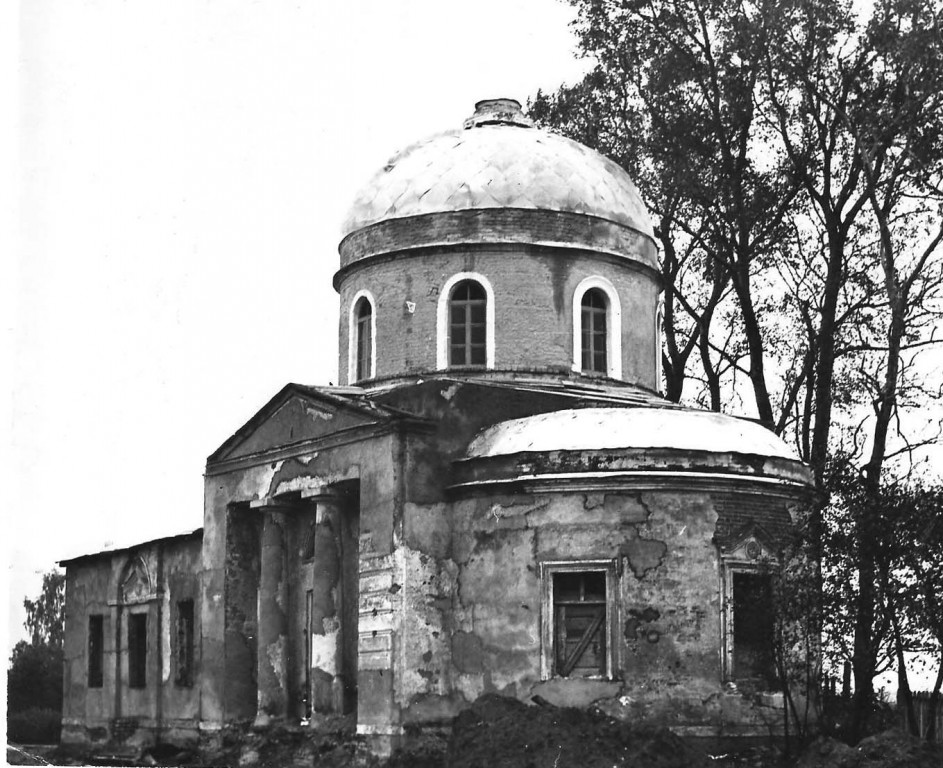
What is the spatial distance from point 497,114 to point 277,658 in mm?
8246

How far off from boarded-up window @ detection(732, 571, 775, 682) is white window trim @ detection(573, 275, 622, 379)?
4129mm

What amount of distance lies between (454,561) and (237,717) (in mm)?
4523

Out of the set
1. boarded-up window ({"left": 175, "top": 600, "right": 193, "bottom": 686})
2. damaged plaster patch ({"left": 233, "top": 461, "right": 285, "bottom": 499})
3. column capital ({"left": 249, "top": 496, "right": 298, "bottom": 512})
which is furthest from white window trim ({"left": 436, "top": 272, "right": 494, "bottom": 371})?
boarded-up window ({"left": 175, "top": 600, "right": 193, "bottom": 686})

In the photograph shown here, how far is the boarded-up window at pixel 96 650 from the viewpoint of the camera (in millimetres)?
25375

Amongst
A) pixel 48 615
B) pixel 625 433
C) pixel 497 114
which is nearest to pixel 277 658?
pixel 625 433

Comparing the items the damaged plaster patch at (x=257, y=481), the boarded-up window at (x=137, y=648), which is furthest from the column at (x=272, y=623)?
the boarded-up window at (x=137, y=648)

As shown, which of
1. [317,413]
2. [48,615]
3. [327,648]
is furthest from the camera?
[48,615]

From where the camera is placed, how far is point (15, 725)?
2922 cm

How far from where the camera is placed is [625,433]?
694 inches

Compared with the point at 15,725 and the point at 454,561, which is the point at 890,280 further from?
the point at 15,725

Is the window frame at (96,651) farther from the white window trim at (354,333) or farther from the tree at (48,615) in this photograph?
the tree at (48,615)

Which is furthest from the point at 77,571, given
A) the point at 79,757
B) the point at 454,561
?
the point at 454,561

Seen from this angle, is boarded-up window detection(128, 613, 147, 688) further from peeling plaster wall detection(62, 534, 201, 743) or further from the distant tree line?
the distant tree line

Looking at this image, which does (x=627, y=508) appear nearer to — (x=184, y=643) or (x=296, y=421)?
(x=296, y=421)
